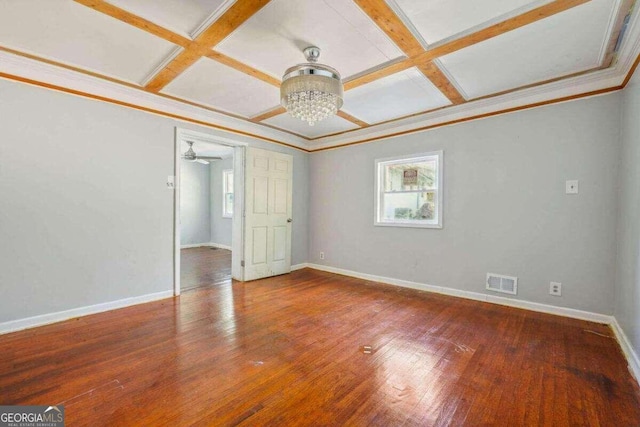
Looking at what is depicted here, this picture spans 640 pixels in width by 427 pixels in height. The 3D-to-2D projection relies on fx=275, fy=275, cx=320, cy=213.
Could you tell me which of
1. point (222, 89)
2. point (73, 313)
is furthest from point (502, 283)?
point (73, 313)

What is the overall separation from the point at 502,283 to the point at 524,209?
36.0 inches

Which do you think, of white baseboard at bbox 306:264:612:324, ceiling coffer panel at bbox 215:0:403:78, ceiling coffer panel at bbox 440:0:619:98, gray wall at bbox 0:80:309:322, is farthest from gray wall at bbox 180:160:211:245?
ceiling coffer panel at bbox 440:0:619:98

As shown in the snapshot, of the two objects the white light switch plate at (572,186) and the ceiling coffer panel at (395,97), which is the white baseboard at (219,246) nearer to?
the ceiling coffer panel at (395,97)

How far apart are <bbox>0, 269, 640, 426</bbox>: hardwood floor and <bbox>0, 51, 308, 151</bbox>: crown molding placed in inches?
93.4

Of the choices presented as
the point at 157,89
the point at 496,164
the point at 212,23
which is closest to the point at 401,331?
the point at 496,164

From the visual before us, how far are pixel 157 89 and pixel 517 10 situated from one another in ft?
11.2

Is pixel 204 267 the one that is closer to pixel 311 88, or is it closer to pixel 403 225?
pixel 403 225

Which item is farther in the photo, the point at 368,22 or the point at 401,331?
the point at 401,331

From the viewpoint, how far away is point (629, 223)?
7.53ft

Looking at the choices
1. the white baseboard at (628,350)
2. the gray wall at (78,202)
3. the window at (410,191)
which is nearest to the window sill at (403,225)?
the window at (410,191)

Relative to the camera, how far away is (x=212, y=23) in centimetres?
198

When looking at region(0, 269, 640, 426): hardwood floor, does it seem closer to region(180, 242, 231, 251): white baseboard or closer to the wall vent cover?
the wall vent cover

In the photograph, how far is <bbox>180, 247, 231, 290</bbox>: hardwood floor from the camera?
4.31m

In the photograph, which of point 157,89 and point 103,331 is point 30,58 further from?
point 103,331
